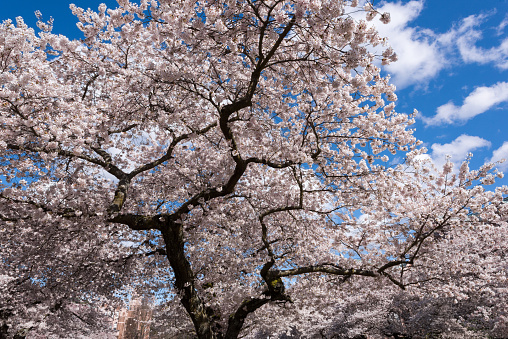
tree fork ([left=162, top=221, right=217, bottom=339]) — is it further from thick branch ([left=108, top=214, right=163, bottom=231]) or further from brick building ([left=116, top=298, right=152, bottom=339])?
brick building ([left=116, top=298, right=152, bottom=339])

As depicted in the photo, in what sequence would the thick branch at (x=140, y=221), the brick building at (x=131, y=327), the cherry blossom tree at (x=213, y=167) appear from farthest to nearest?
the brick building at (x=131, y=327)
the thick branch at (x=140, y=221)
the cherry blossom tree at (x=213, y=167)

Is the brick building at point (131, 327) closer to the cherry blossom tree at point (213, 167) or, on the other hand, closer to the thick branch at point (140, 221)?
the cherry blossom tree at point (213, 167)

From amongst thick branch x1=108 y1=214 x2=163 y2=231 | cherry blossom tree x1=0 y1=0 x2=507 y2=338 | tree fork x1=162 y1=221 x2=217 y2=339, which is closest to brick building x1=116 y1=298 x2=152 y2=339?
cherry blossom tree x1=0 y1=0 x2=507 y2=338

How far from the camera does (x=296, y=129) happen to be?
8.65m

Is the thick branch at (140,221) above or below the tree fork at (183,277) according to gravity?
above

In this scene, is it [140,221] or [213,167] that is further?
[213,167]

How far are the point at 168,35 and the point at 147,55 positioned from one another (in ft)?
12.4

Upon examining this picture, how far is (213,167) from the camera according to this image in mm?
10055

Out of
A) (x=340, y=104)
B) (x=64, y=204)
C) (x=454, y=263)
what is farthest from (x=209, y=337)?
(x=454, y=263)

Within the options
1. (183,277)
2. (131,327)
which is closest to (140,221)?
(183,277)

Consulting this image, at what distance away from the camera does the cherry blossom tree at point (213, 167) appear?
233 inches

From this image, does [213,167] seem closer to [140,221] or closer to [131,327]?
[140,221]

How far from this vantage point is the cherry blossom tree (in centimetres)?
591

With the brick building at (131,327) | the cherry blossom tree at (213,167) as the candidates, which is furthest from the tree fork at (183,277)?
the brick building at (131,327)
